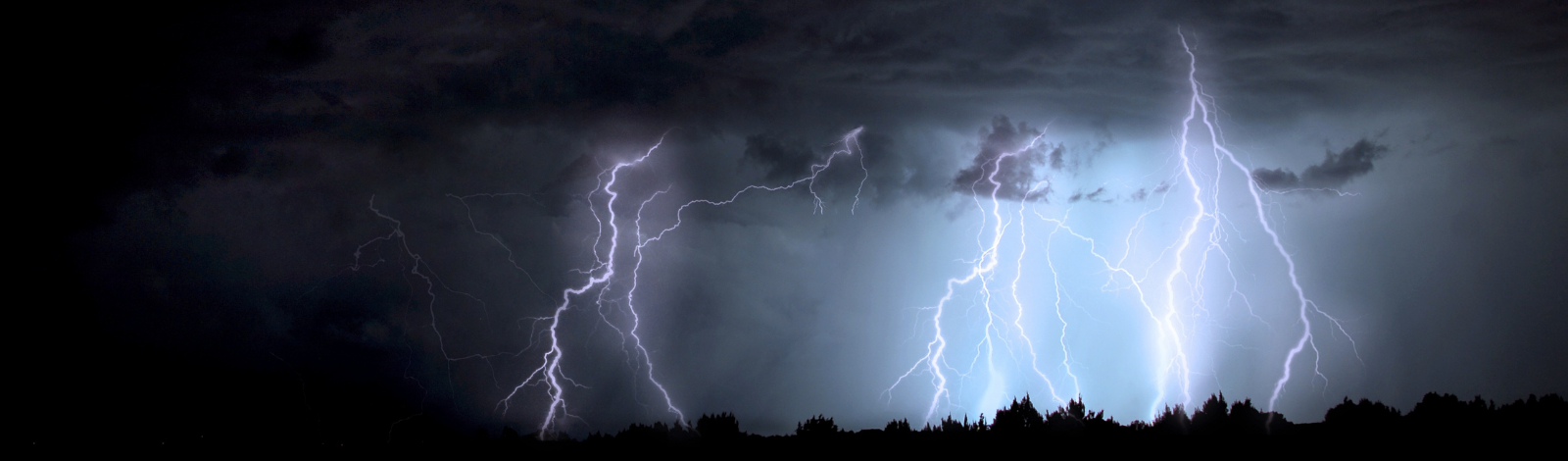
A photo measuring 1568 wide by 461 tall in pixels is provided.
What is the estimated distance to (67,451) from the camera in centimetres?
1986

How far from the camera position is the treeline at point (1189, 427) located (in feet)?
42.9

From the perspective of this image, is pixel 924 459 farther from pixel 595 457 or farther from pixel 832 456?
pixel 595 457

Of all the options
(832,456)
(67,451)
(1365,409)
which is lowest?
(67,451)

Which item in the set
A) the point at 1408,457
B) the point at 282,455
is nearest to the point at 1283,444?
the point at 1408,457

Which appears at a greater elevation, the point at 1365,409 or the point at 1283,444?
the point at 1365,409

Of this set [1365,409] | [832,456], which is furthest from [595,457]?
[1365,409]

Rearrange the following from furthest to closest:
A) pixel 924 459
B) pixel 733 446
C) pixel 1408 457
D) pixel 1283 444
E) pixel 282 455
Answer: pixel 282 455
pixel 733 446
pixel 924 459
pixel 1283 444
pixel 1408 457

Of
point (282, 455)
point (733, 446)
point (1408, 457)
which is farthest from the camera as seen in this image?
point (282, 455)

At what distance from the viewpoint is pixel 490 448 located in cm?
1731

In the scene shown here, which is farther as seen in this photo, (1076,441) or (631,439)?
(631,439)

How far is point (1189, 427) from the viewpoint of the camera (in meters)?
15.5

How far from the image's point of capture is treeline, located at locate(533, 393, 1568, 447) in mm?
13086

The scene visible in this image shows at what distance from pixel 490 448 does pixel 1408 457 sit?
16.0 meters

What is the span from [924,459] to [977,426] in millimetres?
2320
